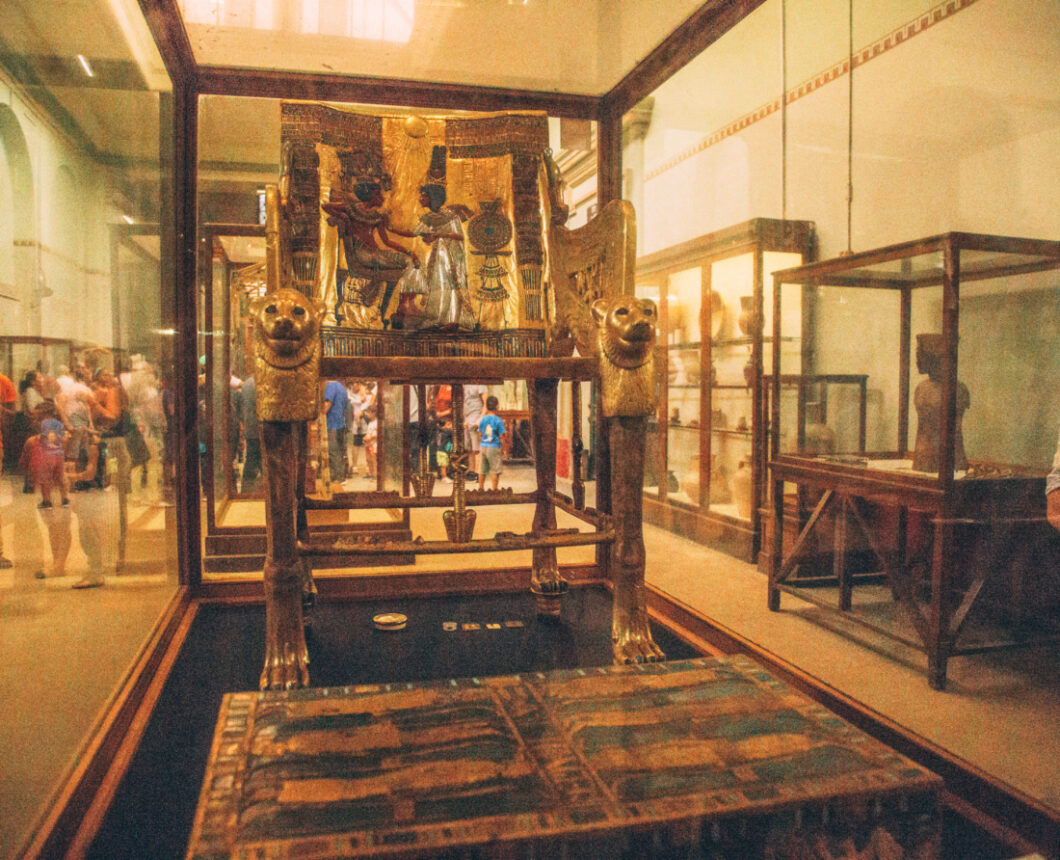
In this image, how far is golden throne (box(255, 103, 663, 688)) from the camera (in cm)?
201

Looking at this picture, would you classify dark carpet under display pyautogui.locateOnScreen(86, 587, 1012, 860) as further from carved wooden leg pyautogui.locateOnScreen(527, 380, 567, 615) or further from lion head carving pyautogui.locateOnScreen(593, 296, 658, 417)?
lion head carving pyautogui.locateOnScreen(593, 296, 658, 417)

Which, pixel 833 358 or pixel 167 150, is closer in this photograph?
pixel 833 358

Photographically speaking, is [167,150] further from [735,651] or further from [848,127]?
[735,651]

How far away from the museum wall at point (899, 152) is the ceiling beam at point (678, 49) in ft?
0.12

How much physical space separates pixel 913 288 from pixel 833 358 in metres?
0.41

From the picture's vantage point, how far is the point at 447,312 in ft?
7.92

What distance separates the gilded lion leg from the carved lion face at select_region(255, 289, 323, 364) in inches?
21.6

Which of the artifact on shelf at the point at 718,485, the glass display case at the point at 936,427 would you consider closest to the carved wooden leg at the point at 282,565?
the glass display case at the point at 936,427

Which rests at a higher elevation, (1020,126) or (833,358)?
(1020,126)

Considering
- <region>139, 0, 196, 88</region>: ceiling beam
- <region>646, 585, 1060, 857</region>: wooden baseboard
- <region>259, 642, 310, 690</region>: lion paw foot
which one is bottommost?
<region>646, 585, 1060, 857</region>: wooden baseboard

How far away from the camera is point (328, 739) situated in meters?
1.34

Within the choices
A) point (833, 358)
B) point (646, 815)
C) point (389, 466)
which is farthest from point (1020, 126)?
point (389, 466)

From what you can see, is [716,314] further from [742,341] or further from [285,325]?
[285,325]

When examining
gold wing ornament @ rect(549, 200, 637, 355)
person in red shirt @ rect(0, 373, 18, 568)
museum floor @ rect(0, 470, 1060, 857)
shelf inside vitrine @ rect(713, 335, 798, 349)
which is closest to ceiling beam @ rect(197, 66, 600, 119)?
gold wing ornament @ rect(549, 200, 637, 355)
